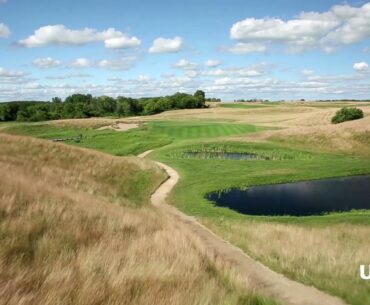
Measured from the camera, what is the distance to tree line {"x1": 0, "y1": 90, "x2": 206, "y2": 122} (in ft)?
578

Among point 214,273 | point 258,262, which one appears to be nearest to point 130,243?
point 214,273

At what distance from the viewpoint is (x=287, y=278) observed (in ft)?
40.7

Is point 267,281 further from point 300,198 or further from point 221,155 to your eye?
point 221,155

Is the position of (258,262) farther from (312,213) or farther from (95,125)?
(95,125)

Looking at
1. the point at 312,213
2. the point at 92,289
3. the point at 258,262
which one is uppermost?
the point at 92,289

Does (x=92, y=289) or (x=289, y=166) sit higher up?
(x=92, y=289)

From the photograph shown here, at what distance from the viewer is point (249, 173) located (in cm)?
4422

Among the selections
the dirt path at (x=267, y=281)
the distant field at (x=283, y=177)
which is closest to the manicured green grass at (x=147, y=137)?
the distant field at (x=283, y=177)

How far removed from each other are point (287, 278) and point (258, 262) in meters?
2.21

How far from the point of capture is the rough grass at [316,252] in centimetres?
1138

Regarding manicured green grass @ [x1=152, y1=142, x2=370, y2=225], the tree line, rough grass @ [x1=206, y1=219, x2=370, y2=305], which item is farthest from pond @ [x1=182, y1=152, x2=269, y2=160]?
the tree line

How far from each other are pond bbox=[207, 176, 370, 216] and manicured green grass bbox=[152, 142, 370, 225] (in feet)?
4.80

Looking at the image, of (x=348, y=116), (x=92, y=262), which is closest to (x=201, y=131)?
(x=348, y=116)

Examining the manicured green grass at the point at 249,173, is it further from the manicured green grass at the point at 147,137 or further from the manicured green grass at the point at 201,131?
the manicured green grass at the point at 201,131
